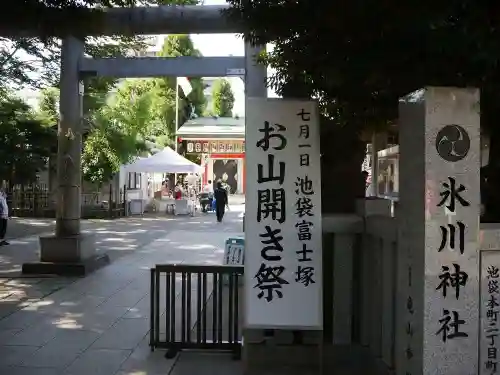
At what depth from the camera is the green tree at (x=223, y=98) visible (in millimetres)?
48906

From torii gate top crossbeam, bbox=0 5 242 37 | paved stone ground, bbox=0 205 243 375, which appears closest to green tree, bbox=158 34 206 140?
paved stone ground, bbox=0 205 243 375

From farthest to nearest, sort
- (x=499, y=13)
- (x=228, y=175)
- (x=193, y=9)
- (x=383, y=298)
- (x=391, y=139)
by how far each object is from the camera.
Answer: (x=228, y=175), (x=193, y=9), (x=391, y=139), (x=383, y=298), (x=499, y=13)

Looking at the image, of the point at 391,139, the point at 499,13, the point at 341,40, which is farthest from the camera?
the point at 391,139

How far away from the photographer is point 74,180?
11.3m

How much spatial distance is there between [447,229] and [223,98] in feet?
151

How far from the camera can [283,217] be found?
5352mm

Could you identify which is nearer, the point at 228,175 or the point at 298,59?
the point at 298,59

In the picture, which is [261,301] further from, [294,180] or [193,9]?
[193,9]

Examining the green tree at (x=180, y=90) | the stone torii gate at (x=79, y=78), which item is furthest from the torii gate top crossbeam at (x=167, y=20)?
the green tree at (x=180, y=90)

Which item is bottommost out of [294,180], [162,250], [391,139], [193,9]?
[162,250]

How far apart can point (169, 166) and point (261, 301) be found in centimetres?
2044

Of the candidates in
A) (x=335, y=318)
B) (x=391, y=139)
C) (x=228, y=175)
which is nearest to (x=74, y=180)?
(x=391, y=139)

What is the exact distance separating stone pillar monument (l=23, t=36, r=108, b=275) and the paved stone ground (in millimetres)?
583

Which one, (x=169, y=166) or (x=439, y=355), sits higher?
(x=169, y=166)
